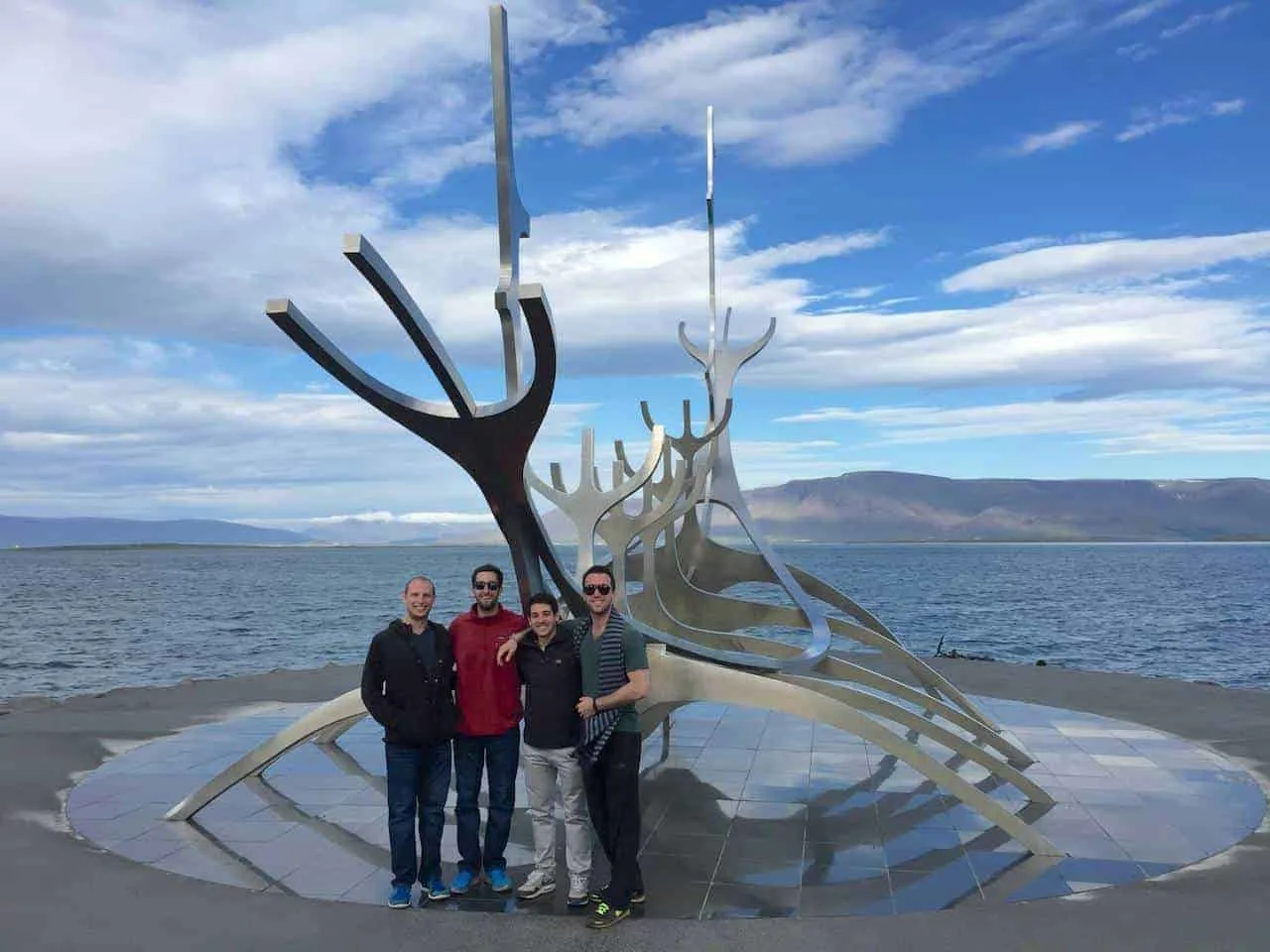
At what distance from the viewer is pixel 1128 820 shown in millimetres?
8664

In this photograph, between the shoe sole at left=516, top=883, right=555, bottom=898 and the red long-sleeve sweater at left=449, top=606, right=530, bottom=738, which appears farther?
the shoe sole at left=516, top=883, right=555, bottom=898

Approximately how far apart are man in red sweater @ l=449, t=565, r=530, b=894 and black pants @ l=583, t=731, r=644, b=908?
61 cm

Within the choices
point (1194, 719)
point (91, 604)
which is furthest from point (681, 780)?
point (91, 604)

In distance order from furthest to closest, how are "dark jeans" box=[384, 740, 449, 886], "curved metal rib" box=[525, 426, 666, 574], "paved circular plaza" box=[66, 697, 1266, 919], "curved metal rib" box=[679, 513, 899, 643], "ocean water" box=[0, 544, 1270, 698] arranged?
"ocean water" box=[0, 544, 1270, 698]
"curved metal rib" box=[679, 513, 899, 643]
"curved metal rib" box=[525, 426, 666, 574]
"paved circular plaza" box=[66, 697, 1266, 919]
"dark jeans" box=[384, 740, 449, 886]

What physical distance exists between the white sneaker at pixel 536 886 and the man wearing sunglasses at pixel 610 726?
454mm

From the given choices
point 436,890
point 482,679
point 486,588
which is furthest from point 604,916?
point 486,588

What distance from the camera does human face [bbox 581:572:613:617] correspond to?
6.17 m

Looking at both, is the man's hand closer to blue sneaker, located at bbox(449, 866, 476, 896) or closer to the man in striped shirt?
the man in striped shirt

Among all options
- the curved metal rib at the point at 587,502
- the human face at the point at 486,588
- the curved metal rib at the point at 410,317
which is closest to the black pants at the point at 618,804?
the human face at the point at 486,588

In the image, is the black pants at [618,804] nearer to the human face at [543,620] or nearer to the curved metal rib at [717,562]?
the human face at [543,620]

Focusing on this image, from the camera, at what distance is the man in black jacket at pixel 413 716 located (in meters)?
6.25

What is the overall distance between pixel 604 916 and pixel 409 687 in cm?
180

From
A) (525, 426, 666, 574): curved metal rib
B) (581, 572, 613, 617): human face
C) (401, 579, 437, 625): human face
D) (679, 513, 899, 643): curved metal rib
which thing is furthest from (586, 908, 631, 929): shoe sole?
(679, 513, 899, 643): curved metal rib

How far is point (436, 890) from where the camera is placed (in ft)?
21.8
